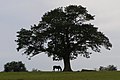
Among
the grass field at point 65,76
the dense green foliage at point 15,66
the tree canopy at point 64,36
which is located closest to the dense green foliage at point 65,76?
the grass field at point 65,76

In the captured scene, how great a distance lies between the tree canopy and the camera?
79000mm

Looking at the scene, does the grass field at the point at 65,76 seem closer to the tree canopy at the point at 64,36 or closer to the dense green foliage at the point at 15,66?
the tree canopy at the point at 64,36

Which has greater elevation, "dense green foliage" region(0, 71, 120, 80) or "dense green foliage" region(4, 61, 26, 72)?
"dense green foliage" region(4, 61, 26, 72)

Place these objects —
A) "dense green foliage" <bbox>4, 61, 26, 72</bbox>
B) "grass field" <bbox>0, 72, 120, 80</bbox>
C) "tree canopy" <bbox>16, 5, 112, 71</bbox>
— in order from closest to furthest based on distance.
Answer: "grass field" <bbox>0, 72, 120, 80</bbox>
"tree canopy" <bbox>16, 5, 112, 71</bbox>
"dense green foliage" <bbox>4, 61, 26, 72</bbox>

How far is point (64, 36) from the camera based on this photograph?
80375mm

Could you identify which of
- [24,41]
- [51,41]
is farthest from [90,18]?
[24,41]

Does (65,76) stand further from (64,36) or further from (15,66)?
(15,66)

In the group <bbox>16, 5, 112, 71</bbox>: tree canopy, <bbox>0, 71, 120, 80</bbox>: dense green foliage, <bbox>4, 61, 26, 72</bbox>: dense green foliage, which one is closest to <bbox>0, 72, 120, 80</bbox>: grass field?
<bbox>0, 71, 120, 80</bbox>: dense green foliage

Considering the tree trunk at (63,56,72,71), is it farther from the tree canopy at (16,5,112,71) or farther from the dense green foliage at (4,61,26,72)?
the dense green foliage at (4,61,26,72)

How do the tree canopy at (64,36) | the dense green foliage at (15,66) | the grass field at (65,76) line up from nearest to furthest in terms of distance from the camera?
the grass field at (65,76), the tree canopy at (64,36), the dense green foliage at (15,66)

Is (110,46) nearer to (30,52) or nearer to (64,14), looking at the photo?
(64,14)

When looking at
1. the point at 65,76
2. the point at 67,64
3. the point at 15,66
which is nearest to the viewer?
the point at 65,76

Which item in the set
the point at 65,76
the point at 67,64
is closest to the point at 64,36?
the point at 67,64

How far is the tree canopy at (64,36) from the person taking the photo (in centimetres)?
7900
